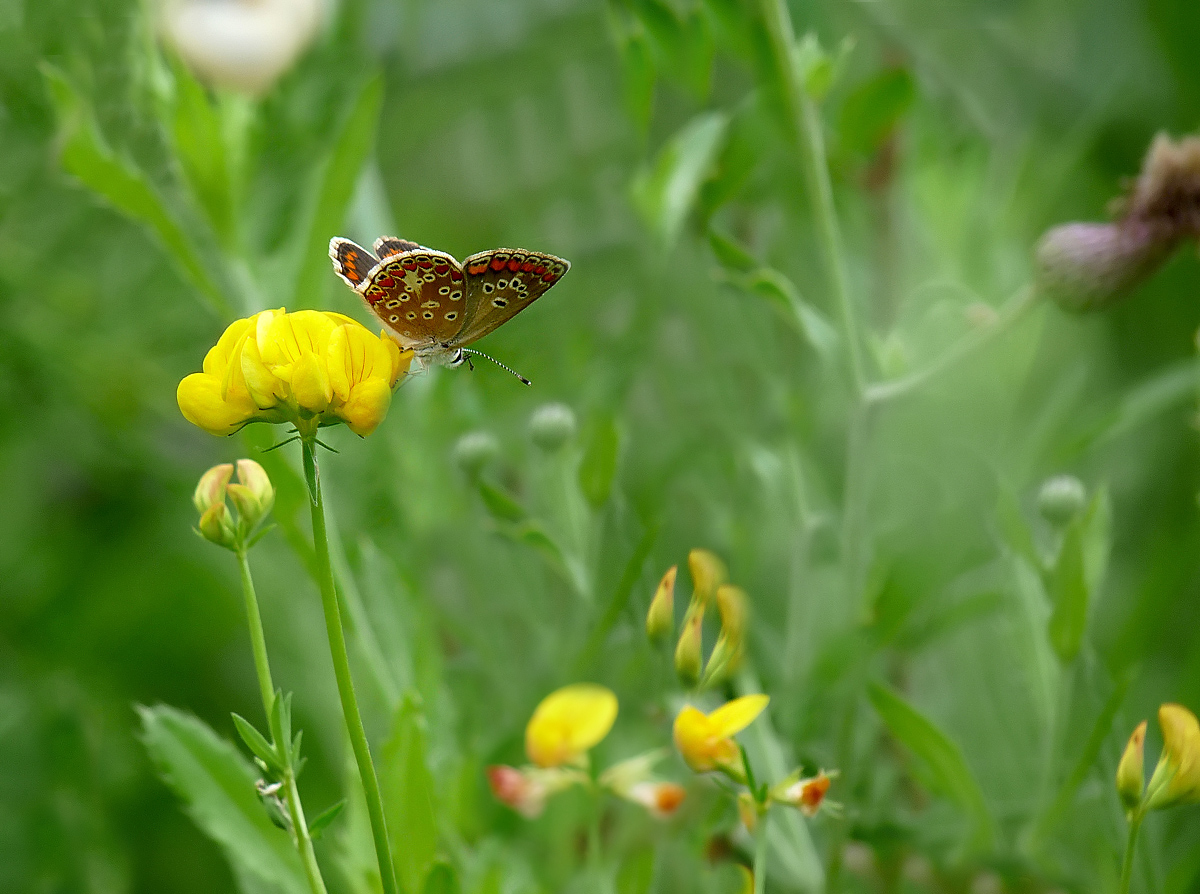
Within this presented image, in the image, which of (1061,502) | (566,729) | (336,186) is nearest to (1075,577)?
Answer: (1061,502)

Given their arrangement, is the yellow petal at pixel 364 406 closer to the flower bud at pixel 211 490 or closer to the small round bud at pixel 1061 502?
the flower bud at pixel 211 490

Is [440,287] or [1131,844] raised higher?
[440,287]

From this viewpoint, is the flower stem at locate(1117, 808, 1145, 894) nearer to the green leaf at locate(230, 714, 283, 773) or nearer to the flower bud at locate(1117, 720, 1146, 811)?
the flower bud at locate(1117, 720, 1146, 811)

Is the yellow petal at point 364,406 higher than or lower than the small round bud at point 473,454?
higher

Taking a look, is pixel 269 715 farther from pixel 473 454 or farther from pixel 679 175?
pixel 679 175

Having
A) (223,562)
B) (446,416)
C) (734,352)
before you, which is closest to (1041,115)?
(734,352)

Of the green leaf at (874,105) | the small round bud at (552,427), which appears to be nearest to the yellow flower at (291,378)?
the small round bud at (552,427)
